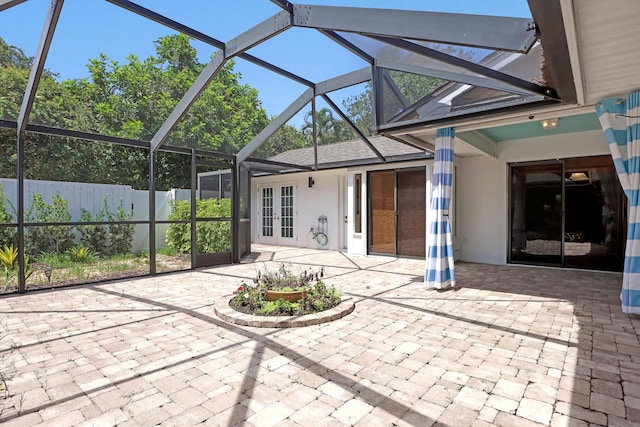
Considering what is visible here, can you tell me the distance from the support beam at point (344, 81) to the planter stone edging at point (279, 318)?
3.54 metres

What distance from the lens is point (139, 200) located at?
895 centimetres

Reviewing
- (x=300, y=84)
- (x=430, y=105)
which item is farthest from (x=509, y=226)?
(x=300, y=84)

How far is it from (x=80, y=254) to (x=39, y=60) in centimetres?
474

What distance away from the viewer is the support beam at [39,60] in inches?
138

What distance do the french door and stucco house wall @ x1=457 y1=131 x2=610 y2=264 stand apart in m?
5.35

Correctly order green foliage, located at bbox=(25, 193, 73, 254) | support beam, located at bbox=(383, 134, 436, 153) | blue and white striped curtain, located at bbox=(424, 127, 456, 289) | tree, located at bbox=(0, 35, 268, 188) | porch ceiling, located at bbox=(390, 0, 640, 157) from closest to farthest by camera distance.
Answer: porch ceiling, located at bbox=(390, 0, 640, 157) → blue and white striped curtain, located at bbox=(424, 127, 456, 289) → support beam, located at bbox=(383, 134, 436, 153) → green foliage, located at bbox=(25, 193, 73, 254) → tree, located at bbox=(0, 35, 268, 188)

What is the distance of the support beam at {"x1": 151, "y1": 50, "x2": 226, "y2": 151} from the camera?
15.5 ft

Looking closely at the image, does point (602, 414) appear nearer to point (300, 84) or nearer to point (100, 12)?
point (300, 84)

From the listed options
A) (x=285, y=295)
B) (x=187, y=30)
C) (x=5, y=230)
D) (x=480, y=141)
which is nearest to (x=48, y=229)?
(x=5, y=230)

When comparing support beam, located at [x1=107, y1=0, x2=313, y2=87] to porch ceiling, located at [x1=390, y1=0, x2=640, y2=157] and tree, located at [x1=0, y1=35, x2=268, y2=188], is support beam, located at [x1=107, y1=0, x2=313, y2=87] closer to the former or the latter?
porch ceiling, located at [x1=390, y1=0, x2=640, y2=157]

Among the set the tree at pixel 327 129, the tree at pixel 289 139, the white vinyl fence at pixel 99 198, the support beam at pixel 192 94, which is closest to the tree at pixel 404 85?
the support beam at pixel 192 94

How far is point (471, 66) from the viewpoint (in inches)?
133

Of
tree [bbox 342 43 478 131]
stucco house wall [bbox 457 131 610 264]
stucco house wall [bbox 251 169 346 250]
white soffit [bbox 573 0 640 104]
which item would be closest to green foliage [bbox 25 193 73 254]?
stucco house wall [bbox 251 169 346 250]

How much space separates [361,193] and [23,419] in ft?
25.9
